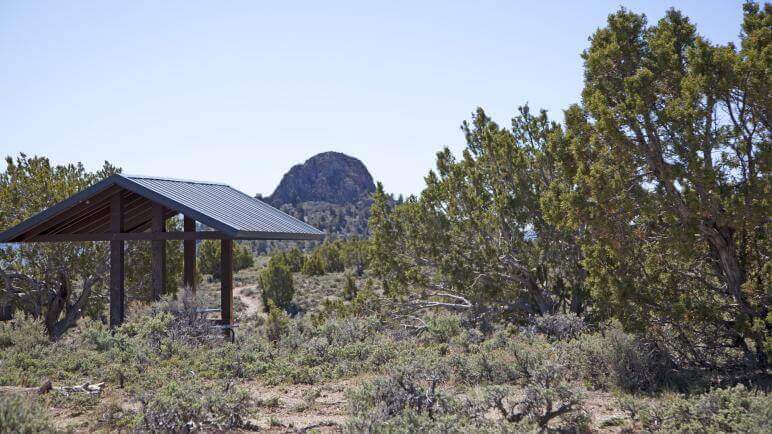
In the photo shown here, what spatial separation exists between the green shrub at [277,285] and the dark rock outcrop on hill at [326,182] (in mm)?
83128

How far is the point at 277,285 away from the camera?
28.6 meters

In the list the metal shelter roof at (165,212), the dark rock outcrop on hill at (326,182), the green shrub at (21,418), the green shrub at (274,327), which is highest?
the dark rock outcrop on hill at (326,182)

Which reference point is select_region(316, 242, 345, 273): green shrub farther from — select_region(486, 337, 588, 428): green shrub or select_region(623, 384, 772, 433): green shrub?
select_region(623, 384, 772, 433): green shrub

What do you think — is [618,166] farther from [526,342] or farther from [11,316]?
[11,316]

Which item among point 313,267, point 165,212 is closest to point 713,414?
point 165,212

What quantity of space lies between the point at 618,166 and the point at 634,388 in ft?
8.82

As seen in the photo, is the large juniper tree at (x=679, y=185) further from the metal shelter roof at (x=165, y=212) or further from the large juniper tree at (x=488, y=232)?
the metal shelter roof at (x=165, y=212)

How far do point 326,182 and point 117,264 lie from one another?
107m

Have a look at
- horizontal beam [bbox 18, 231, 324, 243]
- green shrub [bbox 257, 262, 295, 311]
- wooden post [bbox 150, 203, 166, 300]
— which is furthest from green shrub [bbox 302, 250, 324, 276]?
wooden post [bbox 150, 203, 166, 300]

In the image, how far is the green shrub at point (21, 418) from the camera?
5191 millimetres

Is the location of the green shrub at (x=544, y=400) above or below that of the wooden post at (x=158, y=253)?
below

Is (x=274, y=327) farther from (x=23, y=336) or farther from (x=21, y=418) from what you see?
(x=21, y=418)

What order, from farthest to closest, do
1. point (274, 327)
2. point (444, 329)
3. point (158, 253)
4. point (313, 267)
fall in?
point (313, 267)
point (158, 253)
point (274, 327)
point (444, 329)

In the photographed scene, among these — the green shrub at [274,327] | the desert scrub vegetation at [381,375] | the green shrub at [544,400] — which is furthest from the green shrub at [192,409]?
the green shrub at [274,327]
